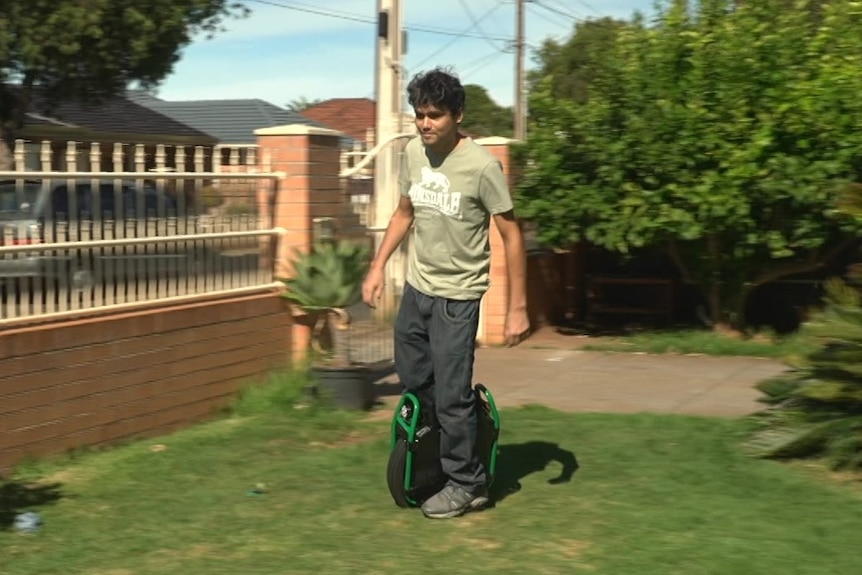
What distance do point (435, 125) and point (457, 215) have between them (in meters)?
0.42

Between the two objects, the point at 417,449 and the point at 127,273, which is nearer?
the point at 417,449

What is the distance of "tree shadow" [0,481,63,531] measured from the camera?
5.73 meters

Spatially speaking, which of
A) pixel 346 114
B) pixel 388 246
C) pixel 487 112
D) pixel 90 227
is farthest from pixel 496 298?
pixel 487 112

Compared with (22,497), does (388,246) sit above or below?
above

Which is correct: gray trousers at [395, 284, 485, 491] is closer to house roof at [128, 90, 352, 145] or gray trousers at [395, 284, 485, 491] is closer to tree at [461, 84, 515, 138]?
house roof at [128, 90, 352, 145]

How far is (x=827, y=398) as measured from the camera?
625 cm

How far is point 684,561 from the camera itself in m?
4.82

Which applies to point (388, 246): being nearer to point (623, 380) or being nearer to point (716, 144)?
point (623, 380)

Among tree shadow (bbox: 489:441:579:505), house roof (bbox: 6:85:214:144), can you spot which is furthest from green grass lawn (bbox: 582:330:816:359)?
house roof (bbox: 6:85:214:144)

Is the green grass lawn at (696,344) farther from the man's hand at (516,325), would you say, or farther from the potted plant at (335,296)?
the man's hand at (516,325)

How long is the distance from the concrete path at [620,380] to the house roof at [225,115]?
2669 cm

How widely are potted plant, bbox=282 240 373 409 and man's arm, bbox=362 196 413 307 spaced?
7.92ft

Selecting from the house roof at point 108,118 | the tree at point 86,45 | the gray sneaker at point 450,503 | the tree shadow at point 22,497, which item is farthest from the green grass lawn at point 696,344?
the house roof at point 108,118

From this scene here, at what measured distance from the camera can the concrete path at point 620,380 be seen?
8.67 meters
